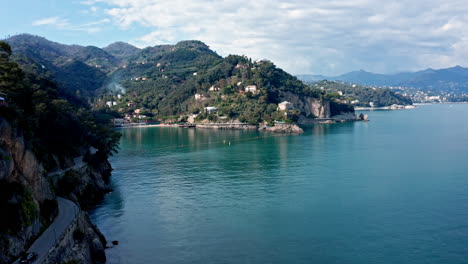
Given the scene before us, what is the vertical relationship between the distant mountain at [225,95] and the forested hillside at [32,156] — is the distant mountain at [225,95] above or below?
above

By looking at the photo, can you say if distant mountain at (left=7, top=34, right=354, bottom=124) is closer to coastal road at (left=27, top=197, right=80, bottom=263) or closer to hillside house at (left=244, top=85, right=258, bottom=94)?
hillside house at (left=244, top=85, right=258, bottom=94)

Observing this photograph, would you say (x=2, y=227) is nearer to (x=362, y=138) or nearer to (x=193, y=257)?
(x=193, y=257)

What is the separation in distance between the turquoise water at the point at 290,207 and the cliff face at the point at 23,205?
2.02 meters

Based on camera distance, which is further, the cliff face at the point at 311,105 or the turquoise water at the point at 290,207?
the cliff face at the point at 311,105

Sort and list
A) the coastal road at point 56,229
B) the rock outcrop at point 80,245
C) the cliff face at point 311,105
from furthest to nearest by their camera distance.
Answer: the cliff face at point 311,105
the rock outcrop at point 80,245
the coastal road at point 56,229

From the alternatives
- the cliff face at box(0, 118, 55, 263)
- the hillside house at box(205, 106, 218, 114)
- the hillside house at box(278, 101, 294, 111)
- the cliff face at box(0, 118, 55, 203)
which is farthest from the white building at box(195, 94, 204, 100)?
the cliff face at box(0, 118, 55, 263)

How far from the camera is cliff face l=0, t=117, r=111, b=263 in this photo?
17.0 metres

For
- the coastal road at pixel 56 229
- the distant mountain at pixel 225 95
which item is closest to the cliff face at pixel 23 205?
the coastal road at pixel 56 229

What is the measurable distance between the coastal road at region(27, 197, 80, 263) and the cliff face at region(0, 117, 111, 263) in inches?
11.8

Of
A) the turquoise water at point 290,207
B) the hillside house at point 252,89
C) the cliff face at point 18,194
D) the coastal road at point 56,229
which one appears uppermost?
the hillside house at point 252,89

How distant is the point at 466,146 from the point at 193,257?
52447 millimetres

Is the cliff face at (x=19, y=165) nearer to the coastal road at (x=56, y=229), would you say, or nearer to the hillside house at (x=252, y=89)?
the coastal road at (x=56, y=229)

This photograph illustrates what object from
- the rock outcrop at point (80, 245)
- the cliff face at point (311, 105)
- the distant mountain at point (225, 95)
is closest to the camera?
the rock outcrop at point (80, 245)

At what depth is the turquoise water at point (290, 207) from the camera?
898 inches
